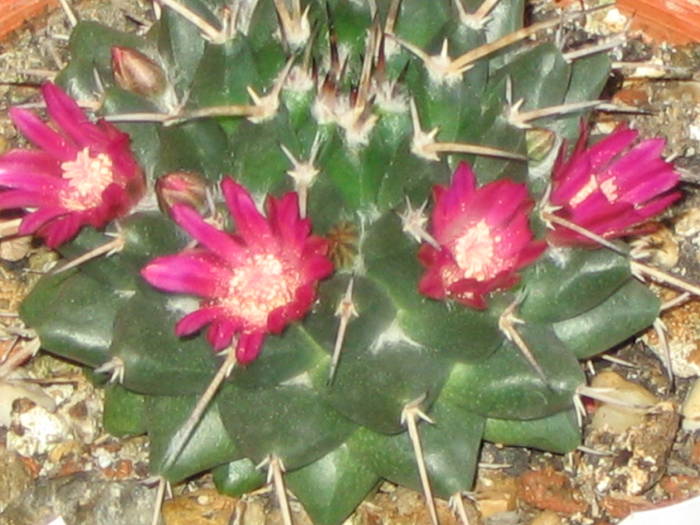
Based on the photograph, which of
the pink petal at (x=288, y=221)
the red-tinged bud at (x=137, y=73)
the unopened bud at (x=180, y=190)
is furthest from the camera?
the red-tinged bud at (x=137, y=73)

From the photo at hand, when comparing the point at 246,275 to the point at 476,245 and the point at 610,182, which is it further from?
the point at 610,182

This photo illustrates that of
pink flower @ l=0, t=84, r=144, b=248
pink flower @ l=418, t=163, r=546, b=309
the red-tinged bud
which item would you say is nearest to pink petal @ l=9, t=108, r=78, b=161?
pink flower @ l=0, t=84, r=144, b=248

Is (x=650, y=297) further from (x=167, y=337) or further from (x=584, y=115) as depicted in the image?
(x=167, y=337)

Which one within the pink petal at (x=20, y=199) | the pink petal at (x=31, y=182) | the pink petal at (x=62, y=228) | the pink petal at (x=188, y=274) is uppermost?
the pink petal at (x=188, y=274)

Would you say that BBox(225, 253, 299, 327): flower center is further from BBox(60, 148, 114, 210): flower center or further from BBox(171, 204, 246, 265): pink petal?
BBox(60, 148, 114, 210): flower center

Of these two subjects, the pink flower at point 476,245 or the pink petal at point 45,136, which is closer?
the pink flower at point 476,245

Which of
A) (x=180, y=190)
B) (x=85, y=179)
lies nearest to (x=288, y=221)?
(x=180, y=190)

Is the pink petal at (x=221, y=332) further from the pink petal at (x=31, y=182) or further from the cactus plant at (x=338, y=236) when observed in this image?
the pink petal at (x=31, y=182)

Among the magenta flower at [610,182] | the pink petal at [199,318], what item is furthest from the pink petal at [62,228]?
the magenta flower at [610,182]
